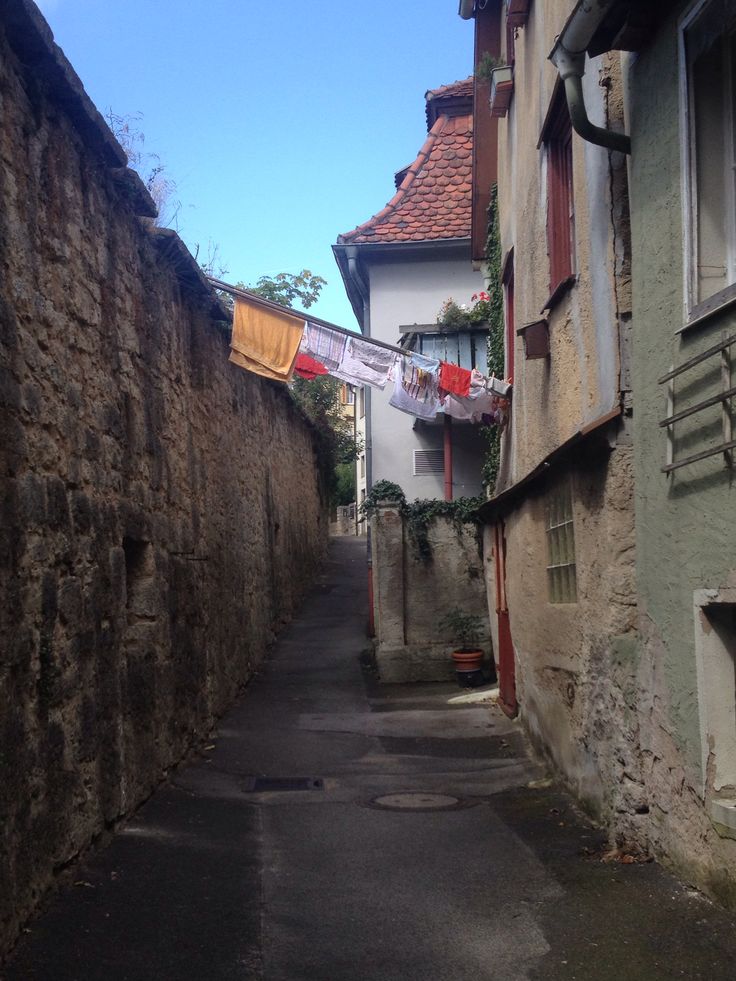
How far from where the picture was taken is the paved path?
4398 millimetres

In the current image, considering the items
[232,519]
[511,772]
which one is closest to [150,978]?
[511,772]

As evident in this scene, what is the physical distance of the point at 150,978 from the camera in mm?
4254

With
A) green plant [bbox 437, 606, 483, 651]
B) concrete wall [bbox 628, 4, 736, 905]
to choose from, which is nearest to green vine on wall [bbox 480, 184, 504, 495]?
green plant [bbox 437, 606, 483, 651]

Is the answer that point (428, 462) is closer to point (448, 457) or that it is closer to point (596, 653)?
point (448, 457)

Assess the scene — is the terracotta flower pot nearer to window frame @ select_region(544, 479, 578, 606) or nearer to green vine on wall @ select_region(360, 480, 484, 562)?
green vine on wall @ select_region(360, 480, 484, 562)

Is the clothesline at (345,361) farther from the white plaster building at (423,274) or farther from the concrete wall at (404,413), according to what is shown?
the concrete wall at (404,413)

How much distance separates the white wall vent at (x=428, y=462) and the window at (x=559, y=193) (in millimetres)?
9350

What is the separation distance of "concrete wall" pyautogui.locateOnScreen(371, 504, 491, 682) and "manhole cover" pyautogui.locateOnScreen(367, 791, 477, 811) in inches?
254

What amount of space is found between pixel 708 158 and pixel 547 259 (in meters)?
3.28

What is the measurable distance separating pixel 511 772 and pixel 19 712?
487 centimetres

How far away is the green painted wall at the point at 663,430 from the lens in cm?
479

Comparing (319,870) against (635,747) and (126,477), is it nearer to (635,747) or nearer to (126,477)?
(635,747)

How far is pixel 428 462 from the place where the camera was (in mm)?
17484

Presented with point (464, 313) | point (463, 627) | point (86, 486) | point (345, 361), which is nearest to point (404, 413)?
point (464, 313)
